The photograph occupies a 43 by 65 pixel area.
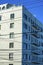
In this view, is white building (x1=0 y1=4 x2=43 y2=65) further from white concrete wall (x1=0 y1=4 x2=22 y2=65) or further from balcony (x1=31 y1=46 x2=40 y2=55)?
balcony (x1=31 y1=46 x2=40 y2=55)

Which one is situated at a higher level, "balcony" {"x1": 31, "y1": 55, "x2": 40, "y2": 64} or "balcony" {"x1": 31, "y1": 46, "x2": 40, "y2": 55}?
"balcony" {"x1": 31, "y1": 46, "x2": 40, "y2": 55}

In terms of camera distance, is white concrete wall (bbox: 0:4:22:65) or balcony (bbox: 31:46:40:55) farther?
balcony (bbox: 31:46:40:55)

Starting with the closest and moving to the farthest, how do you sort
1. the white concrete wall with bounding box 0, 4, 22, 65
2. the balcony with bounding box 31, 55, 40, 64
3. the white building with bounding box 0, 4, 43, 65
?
1. the white concrete wall with bounding box 0, 4, 22, 65
2. the white building with bounding box 0, 4, 43, 65
3. the balcony with bounding box 31, 55, 40, 64

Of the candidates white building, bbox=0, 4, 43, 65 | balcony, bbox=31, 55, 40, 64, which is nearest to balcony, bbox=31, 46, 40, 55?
white building, bbox=0, 4, 43, 65

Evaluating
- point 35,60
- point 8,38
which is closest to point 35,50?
point 35,60

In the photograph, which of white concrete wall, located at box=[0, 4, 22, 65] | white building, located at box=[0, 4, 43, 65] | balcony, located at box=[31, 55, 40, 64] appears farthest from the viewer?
balcony, located at box=[31, 55, 40, 64]

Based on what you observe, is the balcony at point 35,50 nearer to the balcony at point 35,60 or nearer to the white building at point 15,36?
the white building at point 15,36

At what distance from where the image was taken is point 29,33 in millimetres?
50000

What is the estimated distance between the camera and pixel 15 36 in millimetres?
46438

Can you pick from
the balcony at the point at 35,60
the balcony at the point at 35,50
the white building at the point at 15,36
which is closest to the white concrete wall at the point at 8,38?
the white building at the point at 15,36

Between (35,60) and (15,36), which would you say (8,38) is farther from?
(35,60)

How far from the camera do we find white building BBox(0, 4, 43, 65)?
4544 centimetres

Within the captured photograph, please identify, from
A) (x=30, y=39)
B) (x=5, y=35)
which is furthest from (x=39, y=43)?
(x=5, y=35)

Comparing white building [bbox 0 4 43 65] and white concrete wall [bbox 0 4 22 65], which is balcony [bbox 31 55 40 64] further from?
white concrete wall [bbox 0 4 22 65]
